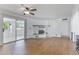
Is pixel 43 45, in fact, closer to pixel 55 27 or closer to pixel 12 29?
pixel 55 27

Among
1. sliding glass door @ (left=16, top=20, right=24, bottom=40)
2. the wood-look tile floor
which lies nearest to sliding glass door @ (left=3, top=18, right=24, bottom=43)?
sliding glass door @ (left=16, top=20, right=24, bottom=40)

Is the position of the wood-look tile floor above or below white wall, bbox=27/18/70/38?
below

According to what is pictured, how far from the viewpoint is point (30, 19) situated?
5566 mm

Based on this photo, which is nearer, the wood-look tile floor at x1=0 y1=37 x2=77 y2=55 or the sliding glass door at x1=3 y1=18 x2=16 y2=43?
the wood-look tile floor at x1=0 y1=37 x2=77 y2=55

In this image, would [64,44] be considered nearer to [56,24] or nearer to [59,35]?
[59,35]

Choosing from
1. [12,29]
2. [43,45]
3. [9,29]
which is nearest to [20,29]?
[12,29]

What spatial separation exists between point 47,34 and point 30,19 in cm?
91

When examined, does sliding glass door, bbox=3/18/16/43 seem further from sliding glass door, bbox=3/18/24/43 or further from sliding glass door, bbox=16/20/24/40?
sliding glass door, bbox=16/20/24/40

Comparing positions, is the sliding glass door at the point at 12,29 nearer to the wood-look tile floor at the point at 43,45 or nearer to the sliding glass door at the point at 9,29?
the sliding glass door at the point at 9,29

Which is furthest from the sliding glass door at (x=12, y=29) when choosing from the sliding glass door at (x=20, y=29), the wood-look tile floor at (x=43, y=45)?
the wood-look tile floor at (x=43, y=45)
